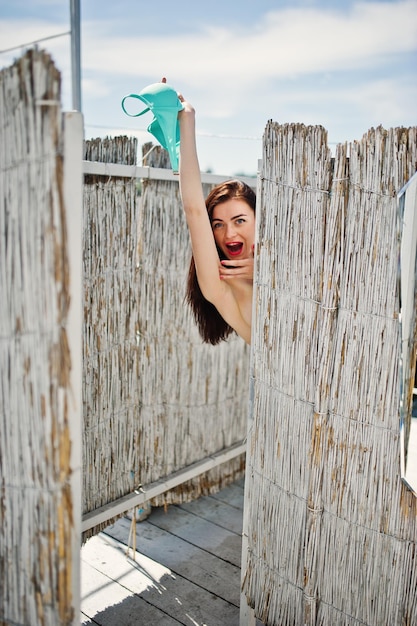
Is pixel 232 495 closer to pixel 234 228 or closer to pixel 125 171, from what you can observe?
pixel 234 228

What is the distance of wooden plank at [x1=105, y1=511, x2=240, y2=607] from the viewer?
274 cm

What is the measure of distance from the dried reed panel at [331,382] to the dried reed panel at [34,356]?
900mm

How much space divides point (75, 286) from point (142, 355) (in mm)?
1547

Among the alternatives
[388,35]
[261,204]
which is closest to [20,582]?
[261,204]

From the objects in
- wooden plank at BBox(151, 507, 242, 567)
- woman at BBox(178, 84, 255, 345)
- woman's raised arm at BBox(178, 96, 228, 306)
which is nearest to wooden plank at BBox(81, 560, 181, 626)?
wooden plank at BBox(151, 507, 242, 567)

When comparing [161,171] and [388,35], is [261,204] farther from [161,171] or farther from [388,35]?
[388,35]

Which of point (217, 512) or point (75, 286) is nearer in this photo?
point (75, 286)

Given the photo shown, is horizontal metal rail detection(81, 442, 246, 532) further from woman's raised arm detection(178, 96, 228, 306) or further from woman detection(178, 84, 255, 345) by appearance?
woman's raised arm detection(178, 96, 228, 306)

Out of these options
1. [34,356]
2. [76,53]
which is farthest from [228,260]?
[34,356]

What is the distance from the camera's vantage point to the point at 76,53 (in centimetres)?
245

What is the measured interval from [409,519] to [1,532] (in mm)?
1206

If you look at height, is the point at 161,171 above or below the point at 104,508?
above

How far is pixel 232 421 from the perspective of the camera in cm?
353

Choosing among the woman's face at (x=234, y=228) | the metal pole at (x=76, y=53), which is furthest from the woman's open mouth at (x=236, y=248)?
the metal pole at (x=76, y=53)
